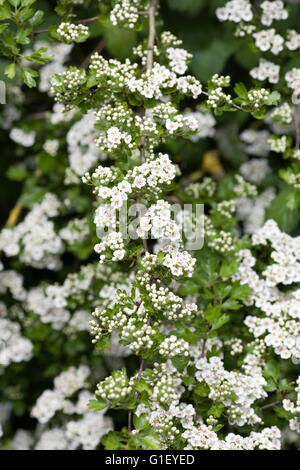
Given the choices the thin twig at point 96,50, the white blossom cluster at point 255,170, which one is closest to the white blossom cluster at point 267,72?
the white blossom cluster at point 255,170

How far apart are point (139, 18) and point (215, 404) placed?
1.77 meters

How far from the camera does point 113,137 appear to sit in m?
2.21

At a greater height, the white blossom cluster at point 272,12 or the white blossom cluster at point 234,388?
the white blossom cluster at point 272,12

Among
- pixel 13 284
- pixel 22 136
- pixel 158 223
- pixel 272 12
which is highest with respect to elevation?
pixel 272 12

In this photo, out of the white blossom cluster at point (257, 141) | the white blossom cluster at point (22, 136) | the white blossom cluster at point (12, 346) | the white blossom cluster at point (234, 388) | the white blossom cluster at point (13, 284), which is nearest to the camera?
the white blossom cluster at point (234, 388)

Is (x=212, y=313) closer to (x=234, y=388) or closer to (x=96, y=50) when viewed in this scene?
(x=234, y=388)

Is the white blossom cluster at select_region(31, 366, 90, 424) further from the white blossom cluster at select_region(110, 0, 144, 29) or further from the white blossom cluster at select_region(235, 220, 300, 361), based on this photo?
the white blossom cluster at select_region(110, 0, 144, 29)

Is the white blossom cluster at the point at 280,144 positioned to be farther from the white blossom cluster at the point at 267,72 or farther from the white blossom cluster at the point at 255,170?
the white blossom cluster at the point at 255,170

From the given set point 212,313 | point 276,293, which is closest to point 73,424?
point 212,313

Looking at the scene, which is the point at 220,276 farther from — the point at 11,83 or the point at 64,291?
the point at 11,83

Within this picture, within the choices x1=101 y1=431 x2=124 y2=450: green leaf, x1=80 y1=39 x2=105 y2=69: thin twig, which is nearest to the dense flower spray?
x1=101 y1=431 x2=124 y2=450: green leaf

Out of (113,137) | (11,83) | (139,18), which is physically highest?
(139,18)

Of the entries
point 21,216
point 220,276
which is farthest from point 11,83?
point 220,276

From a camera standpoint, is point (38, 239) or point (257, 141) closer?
point (38, 239)
